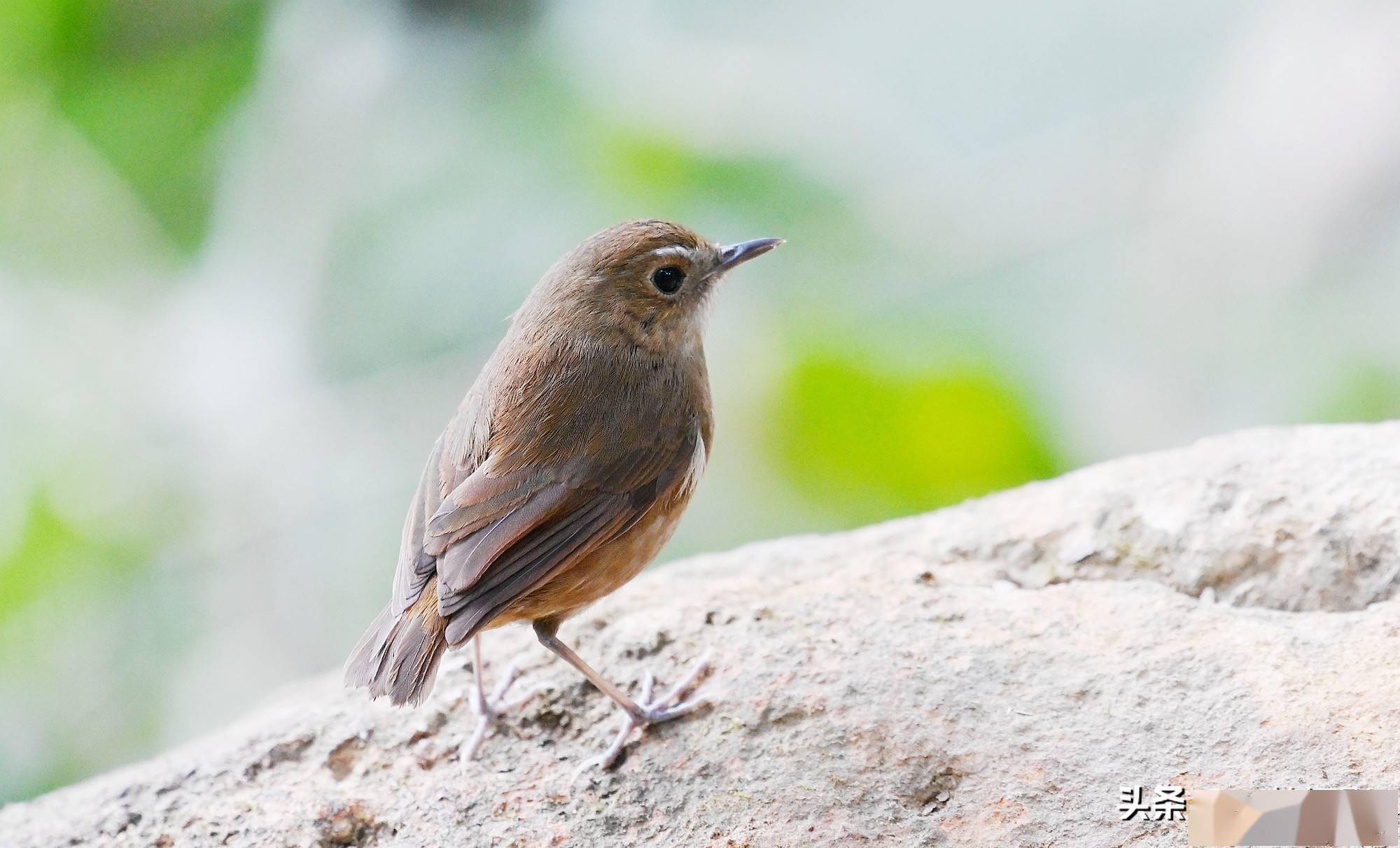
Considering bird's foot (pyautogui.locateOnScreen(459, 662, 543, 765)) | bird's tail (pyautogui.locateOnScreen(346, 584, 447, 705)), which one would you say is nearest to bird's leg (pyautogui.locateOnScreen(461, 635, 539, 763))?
bird's foot (pyautogui.locateOnScreen(459, 662, 543, 765))

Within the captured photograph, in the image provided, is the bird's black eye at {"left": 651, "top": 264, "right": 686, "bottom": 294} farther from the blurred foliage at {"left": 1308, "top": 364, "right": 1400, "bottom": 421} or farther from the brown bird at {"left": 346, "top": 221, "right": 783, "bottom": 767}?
the blurred foliage at {"left": 1308, "top": 364, "right": 1400, "bottom": 421}

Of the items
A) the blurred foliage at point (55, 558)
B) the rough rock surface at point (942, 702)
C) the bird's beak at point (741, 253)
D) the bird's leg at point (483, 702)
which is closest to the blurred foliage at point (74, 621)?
the blurred foliage at point (55, 558)

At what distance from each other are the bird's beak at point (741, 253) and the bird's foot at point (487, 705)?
144cm

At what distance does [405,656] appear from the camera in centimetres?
301

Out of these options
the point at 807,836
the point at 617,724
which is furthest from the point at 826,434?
the point at 807,836

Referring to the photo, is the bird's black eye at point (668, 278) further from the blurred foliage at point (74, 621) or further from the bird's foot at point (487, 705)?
the blurred foliage at point (74, 621)

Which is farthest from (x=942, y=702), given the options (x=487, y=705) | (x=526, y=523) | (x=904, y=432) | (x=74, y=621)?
(x=74, y=621)

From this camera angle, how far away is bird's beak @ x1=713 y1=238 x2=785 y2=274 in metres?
3.88

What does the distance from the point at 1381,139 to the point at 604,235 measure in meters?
4.04

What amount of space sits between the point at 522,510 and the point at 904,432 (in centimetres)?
239

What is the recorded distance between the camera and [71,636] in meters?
5.38

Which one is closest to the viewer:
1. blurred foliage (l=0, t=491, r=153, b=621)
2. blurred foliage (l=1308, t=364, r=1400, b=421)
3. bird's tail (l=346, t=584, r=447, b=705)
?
bird's tail (l=346, t=584, r=447, b=705)

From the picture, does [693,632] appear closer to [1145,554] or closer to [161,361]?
[1145,554]

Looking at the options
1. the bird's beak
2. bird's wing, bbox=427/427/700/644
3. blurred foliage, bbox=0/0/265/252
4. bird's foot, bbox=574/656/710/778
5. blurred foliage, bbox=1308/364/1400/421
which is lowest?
bird's foot, bbox=574/656/710/778
